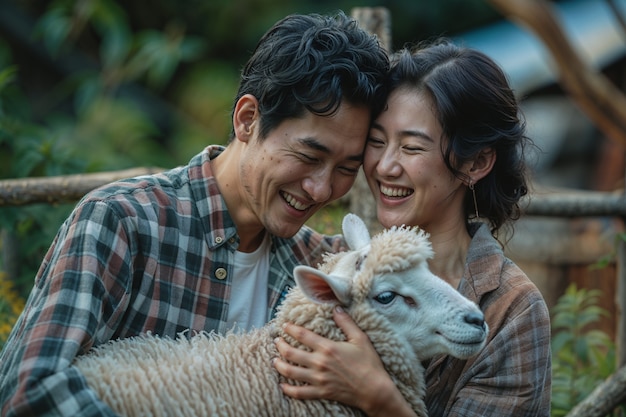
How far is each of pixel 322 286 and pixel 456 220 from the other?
2.81ft

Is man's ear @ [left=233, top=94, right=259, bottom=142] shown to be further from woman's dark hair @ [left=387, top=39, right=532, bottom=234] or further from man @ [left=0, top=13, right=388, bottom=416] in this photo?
woman's dark hair @ [left=387, top=39, right=532, bottom=234]

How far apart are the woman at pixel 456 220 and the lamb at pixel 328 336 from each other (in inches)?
2.3

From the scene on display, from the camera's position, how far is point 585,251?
6.16 m

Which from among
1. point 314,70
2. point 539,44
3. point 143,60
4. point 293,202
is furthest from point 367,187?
point 539,44

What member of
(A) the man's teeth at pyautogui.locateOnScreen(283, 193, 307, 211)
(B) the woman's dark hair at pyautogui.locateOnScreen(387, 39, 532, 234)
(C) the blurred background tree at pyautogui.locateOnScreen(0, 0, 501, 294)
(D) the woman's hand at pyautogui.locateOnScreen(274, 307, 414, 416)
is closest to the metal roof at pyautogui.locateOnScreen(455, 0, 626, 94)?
(C) the blurred background tree at pyautogui.locateOnScreen(0, 0, 501, 294)

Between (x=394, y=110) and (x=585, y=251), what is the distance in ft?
12.2

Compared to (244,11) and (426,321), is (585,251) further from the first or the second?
(244,11)

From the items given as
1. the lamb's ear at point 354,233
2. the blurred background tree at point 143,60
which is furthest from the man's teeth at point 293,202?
the blurred background tree at point 143,60

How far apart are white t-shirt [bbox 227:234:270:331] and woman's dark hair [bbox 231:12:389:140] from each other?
1.71 feet

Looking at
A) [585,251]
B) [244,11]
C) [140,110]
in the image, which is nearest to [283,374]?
[585,251]

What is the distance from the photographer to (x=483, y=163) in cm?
314

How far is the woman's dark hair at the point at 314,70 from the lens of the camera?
280 centimetres

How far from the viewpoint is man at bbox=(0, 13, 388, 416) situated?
2504mm

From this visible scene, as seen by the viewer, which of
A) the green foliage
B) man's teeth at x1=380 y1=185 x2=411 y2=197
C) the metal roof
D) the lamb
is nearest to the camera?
the lamb
